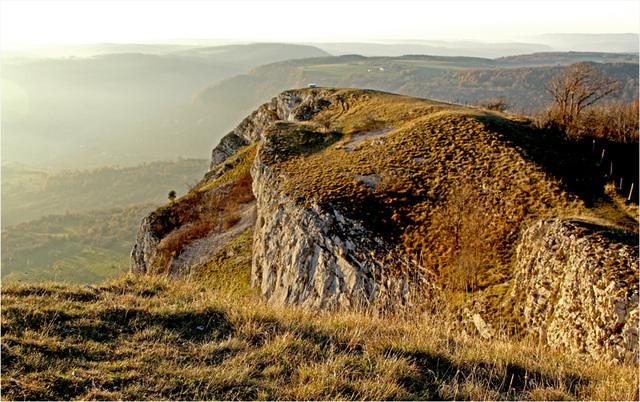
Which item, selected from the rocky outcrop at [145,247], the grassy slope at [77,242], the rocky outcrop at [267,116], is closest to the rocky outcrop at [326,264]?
the rocky outcrop at [145,247]

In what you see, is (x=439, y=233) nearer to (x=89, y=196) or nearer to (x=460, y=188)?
(x=460, y=188)

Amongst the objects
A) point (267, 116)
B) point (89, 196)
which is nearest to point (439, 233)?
point (267, 116)

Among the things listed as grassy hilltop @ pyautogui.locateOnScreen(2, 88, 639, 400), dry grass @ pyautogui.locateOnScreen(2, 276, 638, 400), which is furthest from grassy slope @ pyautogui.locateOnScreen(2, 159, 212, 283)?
dry grass @ pyautogui.locateOnScreen(2, 276, 638, 400)

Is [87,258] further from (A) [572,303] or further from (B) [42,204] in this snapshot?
(A) [572,303]

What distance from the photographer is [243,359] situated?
16.2 ft

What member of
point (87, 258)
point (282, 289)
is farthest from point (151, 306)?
point (87, 258)

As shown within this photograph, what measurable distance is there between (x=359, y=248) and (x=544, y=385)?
862 cm

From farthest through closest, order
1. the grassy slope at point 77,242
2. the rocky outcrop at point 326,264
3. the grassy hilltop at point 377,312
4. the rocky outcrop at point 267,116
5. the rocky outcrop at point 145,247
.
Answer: the grassy slope at point 77,242 → the rocky outcrop at point 267,116 → the rocky outcrop at point 145,247 → the rocky outcrop at point 326,264 → the grassy hilltop at point 377,312

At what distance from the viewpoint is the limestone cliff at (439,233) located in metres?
9.09

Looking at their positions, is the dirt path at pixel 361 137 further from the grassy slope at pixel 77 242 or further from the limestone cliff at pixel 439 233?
the grassy slope at pixel 77 242

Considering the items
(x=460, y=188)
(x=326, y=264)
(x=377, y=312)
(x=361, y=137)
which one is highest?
(x=361, y=137)

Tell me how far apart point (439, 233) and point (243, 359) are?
10.1 m

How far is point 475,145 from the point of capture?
16.7m

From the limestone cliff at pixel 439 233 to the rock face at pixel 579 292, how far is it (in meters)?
0.03
